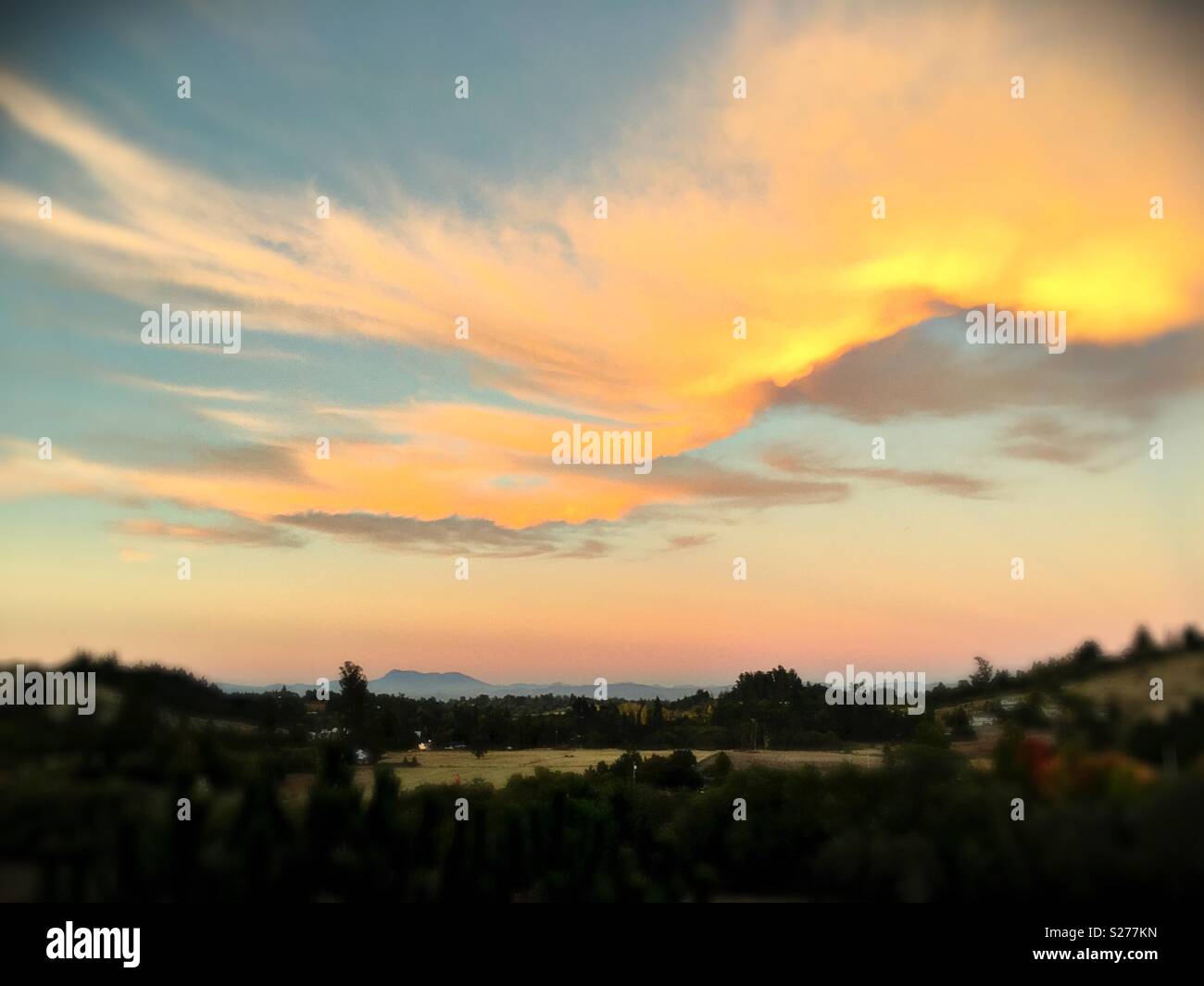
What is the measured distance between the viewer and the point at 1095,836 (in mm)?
5551

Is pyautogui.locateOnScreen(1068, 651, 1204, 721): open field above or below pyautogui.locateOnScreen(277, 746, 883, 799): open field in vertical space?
above

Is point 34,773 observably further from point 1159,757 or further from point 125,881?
point 1159,757

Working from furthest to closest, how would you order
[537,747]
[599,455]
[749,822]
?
[537,747] → [599,455] → [749,822]

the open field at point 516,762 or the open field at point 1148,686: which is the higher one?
the open field at point 1148,686

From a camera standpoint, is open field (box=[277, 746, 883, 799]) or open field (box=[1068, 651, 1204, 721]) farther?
open field (box=[277, 746, 883, 799])

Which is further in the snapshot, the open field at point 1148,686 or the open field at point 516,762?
the open field at point 516,762

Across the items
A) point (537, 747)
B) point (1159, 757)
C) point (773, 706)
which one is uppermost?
point (1159, 757)

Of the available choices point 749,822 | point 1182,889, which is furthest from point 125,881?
point 1182,889

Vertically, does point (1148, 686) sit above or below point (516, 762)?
above

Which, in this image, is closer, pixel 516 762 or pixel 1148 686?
pixel 1148 686

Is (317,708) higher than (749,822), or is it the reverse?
(317,708)
